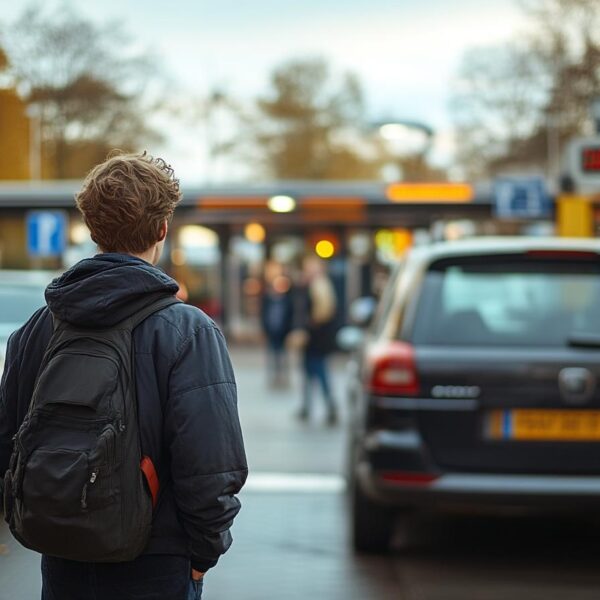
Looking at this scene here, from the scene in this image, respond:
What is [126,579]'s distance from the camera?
2.47 m

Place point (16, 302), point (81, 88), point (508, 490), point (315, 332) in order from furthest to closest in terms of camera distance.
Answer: point (81, 88) < point (315, 332) < point (16, 302) < point (508, 490)

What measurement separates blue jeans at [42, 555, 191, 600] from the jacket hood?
50 centimetres

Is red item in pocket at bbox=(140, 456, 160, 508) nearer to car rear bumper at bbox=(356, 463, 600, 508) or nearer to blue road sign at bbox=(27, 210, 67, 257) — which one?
car rear bumper at bbox=(356, 463, 600, 508)

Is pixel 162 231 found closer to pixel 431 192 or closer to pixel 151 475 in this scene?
pixel 151 475

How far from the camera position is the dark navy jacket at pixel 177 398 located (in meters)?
2.47

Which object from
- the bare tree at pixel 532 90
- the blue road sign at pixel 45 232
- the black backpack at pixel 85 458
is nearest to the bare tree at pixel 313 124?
the bare tree at pixel 532 90

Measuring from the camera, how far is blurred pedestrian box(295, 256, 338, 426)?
1294 cm

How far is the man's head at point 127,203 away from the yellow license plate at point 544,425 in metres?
2.99

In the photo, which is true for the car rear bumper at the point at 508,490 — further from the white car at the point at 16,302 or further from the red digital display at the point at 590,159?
the red digital display at the point at 590,159

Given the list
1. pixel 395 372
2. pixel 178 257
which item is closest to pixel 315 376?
pixel 395 372

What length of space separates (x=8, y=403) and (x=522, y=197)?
15.5 metres

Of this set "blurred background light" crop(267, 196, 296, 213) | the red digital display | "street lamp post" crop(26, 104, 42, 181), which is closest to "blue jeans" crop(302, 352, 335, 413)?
the red digital display

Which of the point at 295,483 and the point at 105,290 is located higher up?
the point at 105,290

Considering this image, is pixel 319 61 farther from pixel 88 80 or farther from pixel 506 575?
pixel 506 575
